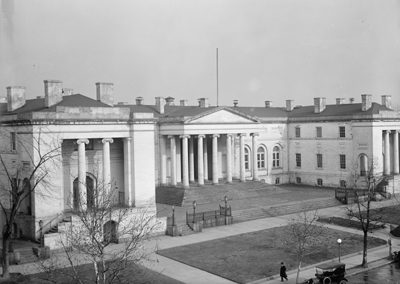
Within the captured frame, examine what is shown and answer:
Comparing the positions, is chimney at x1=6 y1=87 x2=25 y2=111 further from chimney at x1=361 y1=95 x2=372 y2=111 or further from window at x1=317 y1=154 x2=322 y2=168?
chimney at x1=361 y1=95 x2=372 y2=111

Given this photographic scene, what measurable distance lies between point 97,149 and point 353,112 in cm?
3409

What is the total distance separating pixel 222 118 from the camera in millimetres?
55938

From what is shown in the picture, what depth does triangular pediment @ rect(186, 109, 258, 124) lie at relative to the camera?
5392cm

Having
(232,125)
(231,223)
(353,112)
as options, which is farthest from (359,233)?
(353,112)

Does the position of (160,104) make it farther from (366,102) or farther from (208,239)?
(366,102)

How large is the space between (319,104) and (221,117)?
16.9 meters

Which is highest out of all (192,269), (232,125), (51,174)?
(232,125)

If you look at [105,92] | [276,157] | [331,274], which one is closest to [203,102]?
[276,157]

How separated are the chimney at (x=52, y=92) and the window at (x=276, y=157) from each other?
115 feet

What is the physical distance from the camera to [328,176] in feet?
211

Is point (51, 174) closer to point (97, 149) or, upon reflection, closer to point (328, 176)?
point (97, 149)

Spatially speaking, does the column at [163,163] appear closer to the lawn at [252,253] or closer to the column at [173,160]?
the column at [173,160]

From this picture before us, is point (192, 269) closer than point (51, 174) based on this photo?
Yes

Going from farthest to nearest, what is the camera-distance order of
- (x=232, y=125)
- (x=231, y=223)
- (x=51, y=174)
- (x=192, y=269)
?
(x=232, y=125) → (x=231, y=223) → (x=51, y=174) → (x=192, y=269)
